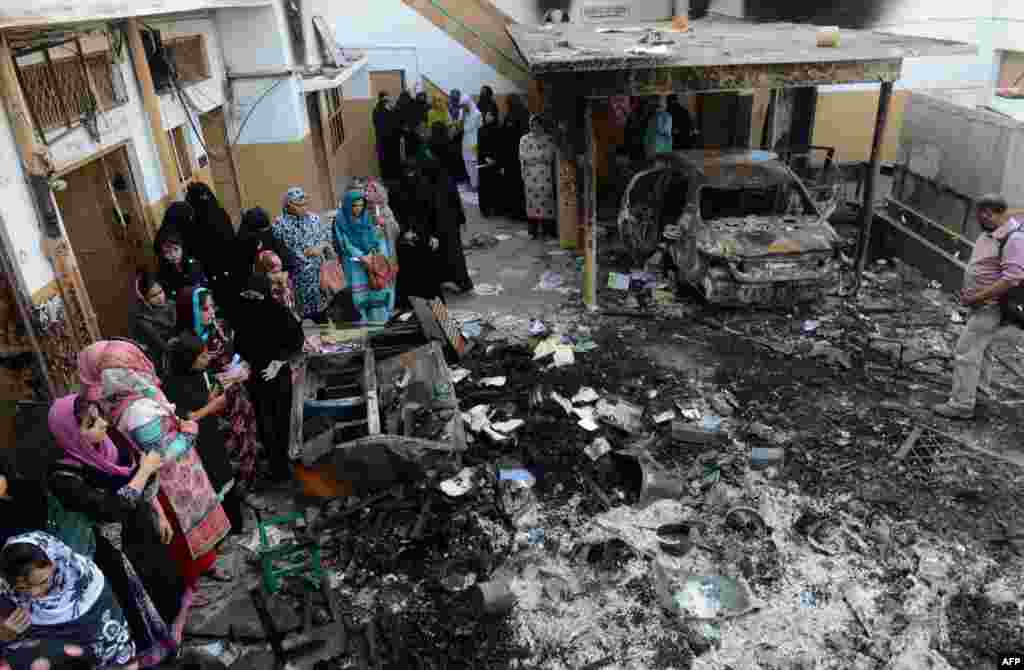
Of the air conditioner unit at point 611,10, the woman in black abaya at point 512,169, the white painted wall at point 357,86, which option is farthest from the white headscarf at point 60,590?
the air conditioner unit at point 611,10

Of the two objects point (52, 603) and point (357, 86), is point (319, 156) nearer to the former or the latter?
point (357, 86)

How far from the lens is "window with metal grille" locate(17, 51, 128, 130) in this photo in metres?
5.18

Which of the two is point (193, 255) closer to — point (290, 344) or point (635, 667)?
point (290, 344)

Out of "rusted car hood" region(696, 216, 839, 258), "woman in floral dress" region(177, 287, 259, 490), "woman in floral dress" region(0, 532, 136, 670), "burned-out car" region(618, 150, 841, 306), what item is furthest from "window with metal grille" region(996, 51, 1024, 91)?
"woman in floral dress" region(0, 532, 136, 670)

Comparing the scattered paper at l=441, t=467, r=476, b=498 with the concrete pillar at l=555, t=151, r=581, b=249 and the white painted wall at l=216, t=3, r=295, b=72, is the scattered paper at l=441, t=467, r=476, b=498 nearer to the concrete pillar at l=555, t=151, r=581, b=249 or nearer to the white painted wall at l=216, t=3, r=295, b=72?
the concrete pillar at l=555, t=151, r=581, b=249

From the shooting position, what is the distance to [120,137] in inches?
252

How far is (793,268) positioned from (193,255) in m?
5.94

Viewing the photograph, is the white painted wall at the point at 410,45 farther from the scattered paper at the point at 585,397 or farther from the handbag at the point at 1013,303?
the handbag at the point at 1013,303

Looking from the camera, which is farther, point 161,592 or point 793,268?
point 793,268

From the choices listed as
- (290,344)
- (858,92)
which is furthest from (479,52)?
(290,344)

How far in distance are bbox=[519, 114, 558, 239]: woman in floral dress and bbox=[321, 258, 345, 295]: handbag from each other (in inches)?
149

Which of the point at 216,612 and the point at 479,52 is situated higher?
the point at 479,52

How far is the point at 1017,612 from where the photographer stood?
13.3 ft

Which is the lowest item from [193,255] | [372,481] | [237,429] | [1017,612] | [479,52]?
[1017,612]
